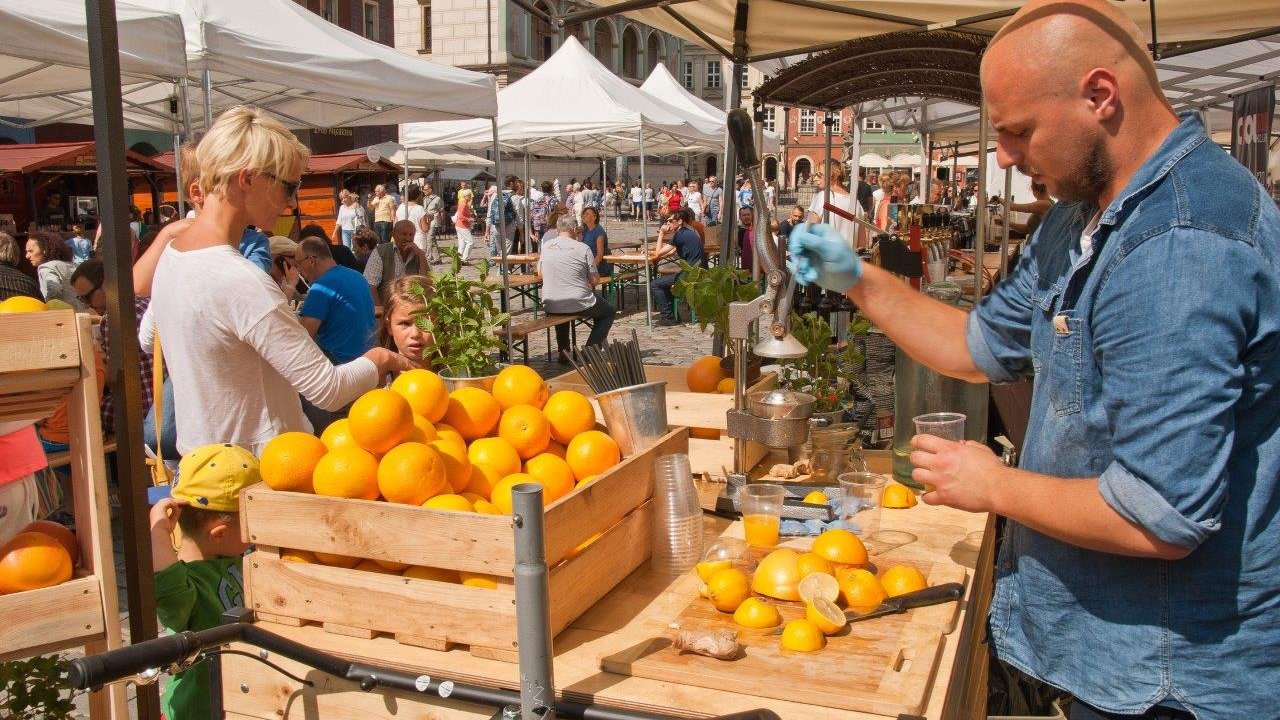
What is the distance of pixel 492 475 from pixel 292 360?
32.6 inches

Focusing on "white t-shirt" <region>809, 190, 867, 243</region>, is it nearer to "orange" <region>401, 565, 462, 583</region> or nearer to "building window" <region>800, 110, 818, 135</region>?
"orange" <region>401, 565, 462, 583</region>

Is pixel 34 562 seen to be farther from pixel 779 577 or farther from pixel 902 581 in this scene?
pixel 902 581

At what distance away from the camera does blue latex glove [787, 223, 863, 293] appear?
203 centimetres

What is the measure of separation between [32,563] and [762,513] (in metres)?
1.49

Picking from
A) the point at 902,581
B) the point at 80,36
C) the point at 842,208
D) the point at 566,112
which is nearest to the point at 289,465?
the point at 902,581

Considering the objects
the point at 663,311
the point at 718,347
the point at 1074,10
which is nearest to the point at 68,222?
the point at 663,311

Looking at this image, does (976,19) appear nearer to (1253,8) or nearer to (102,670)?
(1253,8)

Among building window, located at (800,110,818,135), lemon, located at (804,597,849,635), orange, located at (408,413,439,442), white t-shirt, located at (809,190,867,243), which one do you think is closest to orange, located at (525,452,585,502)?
orange, located at (408,413,439,442)

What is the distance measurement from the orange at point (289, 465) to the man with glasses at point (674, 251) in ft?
36.6

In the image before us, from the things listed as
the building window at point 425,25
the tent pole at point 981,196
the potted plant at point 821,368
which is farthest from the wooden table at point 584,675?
the building window at point 425,25

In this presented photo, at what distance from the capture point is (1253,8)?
5.50 metres

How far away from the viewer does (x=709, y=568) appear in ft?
6.72

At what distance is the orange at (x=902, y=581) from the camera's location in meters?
2.02

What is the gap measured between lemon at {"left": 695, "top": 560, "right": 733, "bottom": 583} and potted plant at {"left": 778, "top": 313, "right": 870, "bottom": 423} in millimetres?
979
